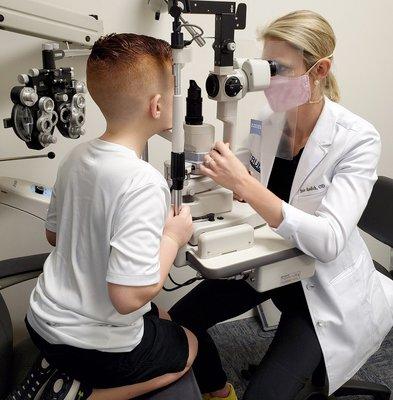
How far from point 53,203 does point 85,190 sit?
9.0 inches

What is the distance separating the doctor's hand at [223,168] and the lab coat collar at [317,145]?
0.24 meters

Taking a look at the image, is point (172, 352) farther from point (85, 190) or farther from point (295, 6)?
point (295, 6)

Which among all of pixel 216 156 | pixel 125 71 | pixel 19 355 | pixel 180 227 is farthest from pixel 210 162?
pixel 19 355

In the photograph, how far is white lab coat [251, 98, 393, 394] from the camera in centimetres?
110

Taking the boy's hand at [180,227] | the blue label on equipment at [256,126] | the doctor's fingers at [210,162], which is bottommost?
the boy's hand at [180,227]

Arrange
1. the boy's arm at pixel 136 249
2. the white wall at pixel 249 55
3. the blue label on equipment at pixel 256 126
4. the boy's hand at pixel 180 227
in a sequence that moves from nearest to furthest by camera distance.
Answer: the boy's arm at pixel 136 249 < the boy's hand at pixel 180 227 < the blue label on equipment at pixel 256 126 < the white wall at pixel 249 55

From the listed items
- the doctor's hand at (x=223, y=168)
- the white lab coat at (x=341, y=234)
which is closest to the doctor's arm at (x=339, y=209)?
the white lab coat at (x=341, y=234)

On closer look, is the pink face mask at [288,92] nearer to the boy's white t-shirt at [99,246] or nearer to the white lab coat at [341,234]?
the white lab coat at [341,234]

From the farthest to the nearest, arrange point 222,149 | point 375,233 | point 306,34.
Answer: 1. point 375,233
2. point 306,34
3. point 222,149

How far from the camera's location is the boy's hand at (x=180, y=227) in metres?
0.94

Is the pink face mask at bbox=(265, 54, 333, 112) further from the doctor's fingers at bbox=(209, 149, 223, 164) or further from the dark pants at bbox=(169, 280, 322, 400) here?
the dark pants at bbox=(169, 280, 322, 400)

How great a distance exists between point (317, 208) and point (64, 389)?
771 millimetres

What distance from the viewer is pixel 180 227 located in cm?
95

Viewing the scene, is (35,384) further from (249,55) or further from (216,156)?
(249,55)
